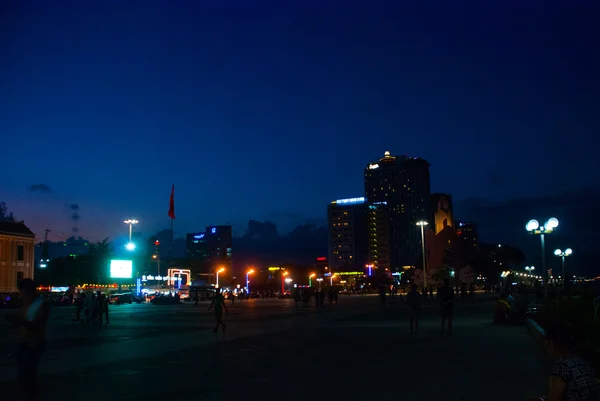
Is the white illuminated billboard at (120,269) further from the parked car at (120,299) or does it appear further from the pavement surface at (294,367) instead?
the pavement surface at (294,367)

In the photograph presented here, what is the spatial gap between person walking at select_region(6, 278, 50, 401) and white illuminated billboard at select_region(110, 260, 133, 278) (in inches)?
2848

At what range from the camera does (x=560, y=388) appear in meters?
4.25

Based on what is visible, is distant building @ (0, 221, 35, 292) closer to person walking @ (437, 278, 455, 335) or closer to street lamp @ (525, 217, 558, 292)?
street lamp @ (525, 217, 558, 292)

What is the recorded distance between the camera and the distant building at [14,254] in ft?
226

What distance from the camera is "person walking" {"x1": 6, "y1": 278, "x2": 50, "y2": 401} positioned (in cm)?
772

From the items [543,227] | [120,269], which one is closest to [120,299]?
[120,269]

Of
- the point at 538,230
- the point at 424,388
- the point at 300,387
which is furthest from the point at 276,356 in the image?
the point at 538,230

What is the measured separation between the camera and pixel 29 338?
25.8 feet

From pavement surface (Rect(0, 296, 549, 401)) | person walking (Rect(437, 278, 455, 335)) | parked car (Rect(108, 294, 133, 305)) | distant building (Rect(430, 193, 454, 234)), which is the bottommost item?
parked car (Rect(108, 294, 133, 305))

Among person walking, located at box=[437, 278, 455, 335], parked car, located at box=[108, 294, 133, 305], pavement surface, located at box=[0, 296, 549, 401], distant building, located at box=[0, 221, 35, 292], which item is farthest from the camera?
parked car, located at box=[108, 294, 133, 305]

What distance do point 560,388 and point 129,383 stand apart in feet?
27.6

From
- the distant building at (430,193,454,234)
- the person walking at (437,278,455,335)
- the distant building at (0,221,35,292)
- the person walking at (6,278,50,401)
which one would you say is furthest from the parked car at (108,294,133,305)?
the distant building at (430,193,454,234)

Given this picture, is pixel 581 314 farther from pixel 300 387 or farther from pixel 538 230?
pixel 538 230

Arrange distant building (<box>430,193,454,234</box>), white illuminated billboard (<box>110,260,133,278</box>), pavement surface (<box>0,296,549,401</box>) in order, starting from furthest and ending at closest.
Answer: distant building (<box>430,193,454,234</box>) < white illuminated billboard (<box>110,260,133,278</box>) < pavement surface (<box>0,296,549,401</box>)
